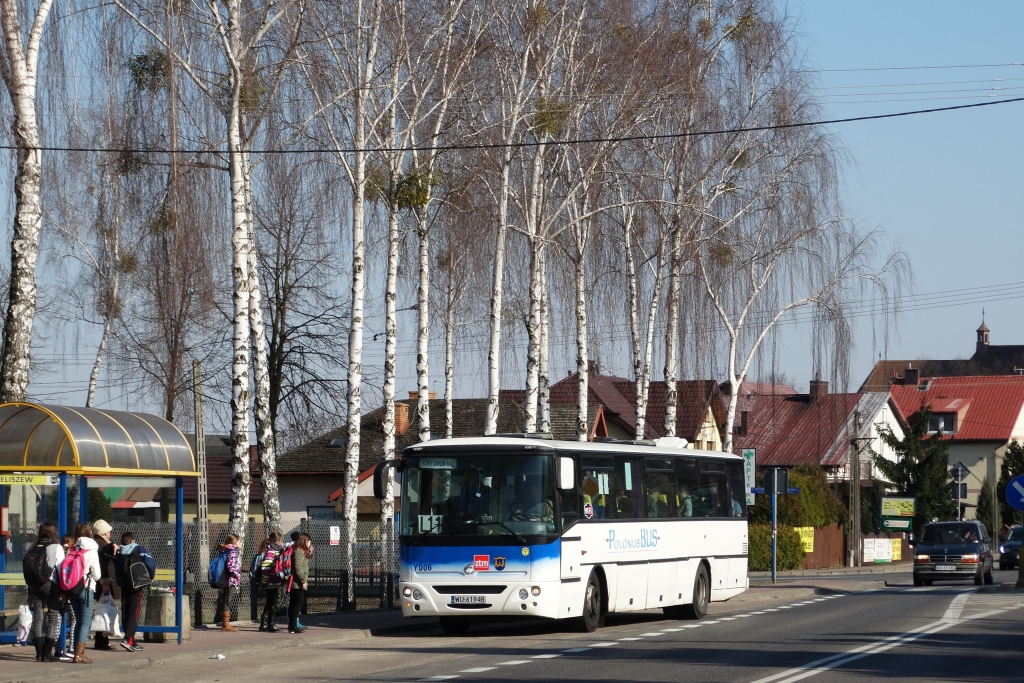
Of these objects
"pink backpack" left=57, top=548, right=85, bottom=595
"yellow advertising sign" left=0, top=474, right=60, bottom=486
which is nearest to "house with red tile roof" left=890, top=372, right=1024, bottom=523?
"yellow advertising sign" left=0, top=474, right=60, bottom=486

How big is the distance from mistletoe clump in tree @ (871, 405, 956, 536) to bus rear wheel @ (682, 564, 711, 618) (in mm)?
47133

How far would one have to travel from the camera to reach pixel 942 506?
2862 inches

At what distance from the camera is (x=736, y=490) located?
1125 inches

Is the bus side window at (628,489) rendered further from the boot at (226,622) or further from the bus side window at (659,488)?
the boot at (226,622)

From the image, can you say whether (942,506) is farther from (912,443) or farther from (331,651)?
(331,651)

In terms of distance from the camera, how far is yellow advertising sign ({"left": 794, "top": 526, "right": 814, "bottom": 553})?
5600cm

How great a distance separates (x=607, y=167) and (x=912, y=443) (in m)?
42.4

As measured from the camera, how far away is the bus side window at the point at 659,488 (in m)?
24.6

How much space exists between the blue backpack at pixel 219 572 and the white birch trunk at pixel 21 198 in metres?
3.97

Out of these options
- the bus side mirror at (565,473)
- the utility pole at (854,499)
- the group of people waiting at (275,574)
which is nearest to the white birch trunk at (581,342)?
the bus side mirror at (565,473)

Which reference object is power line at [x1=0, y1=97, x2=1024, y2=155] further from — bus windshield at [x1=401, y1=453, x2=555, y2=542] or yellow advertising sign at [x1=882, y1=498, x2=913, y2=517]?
yellow advertising sign at [x1=882, y1=498, x2=913, y2=517]

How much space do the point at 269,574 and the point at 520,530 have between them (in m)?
3.86

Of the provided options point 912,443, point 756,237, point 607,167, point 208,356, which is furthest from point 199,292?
point 912,443

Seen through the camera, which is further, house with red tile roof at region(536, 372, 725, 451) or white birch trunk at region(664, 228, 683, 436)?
house with red tile roof at region(536, 372, 725, 451)
